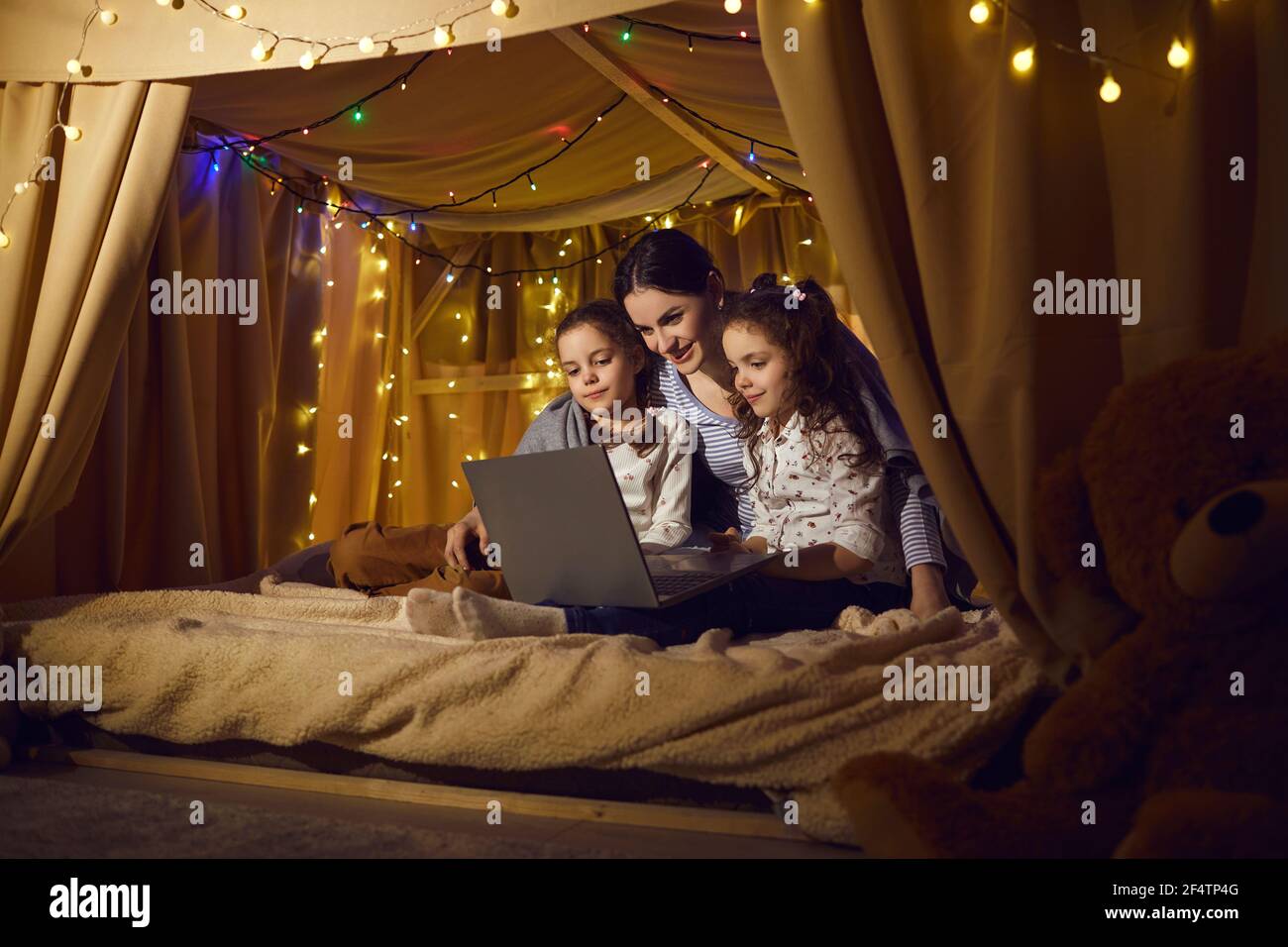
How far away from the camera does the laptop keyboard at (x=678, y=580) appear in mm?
1683

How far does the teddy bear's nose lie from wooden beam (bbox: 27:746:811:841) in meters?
0.64

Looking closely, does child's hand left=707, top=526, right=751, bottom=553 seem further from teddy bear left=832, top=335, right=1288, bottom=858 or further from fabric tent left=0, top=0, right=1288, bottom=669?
teddy bear left=832, top=335, right=1288, bottom=858

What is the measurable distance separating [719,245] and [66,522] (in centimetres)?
268

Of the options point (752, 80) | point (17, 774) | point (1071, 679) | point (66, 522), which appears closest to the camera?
point (1071, 679)

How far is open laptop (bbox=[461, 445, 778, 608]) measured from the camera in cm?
162

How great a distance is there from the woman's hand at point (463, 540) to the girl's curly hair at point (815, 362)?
2.41ft

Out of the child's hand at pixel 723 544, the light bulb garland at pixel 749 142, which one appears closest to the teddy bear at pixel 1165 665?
the child's hand at pixel 723 544

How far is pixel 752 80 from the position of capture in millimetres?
2498

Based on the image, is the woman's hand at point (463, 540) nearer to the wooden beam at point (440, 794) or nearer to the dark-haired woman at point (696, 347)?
the dark-haired woman at point (696, 347)

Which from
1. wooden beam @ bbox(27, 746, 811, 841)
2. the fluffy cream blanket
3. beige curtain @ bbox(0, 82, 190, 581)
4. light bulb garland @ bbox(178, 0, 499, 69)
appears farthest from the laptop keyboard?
beige curtain @ bbox(0, 82, 190, 581)

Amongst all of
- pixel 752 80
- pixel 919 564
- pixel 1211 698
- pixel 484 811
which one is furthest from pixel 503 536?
pixel 752 80

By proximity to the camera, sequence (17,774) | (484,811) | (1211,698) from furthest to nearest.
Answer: (17,774) → (484,811) → (1211,698)

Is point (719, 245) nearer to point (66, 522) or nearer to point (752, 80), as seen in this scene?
point (752, 80)
